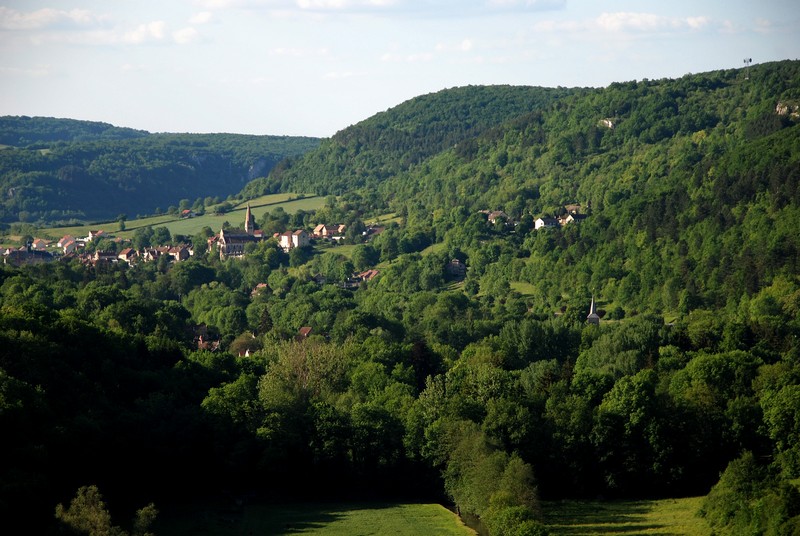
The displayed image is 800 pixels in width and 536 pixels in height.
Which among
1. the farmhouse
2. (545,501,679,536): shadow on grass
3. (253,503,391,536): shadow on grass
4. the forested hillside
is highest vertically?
the farmhouse

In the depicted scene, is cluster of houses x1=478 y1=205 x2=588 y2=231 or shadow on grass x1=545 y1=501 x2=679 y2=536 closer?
shadow on grass x1=545 y1=501 x2=679 y2=536

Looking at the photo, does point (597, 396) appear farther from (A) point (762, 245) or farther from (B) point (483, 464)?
(A) point (762, 245)

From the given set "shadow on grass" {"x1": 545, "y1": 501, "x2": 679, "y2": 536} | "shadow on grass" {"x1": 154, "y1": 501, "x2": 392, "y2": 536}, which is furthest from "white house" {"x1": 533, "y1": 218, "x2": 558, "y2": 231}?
"shadow on grass" {"x1": 154, "y1": 501, "x2": 392, "y2": 536}

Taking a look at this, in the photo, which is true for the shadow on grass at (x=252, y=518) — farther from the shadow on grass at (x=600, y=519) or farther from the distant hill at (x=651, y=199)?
the distant hill at (x=651, y=199)

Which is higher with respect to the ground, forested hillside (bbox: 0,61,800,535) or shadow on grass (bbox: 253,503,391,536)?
forested hillside (bbox: 0,61,800,535)

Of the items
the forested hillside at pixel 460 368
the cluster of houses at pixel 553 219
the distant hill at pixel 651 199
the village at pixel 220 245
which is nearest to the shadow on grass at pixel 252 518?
the forested hillside at pixel 460 368

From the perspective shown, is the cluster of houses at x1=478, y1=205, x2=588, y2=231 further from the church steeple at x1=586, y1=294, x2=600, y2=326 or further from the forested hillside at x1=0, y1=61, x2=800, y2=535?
the church steeple at x1=586, y1=294, x2=600, y2=326

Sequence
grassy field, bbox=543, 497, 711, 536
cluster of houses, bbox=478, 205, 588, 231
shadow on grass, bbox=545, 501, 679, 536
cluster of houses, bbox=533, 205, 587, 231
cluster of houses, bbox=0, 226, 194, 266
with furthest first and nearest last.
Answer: cluster of houses, bbox=0, 226, 194, 266
cluster of houses, bbox=478, 205, 588, 231
cluster of houses, bbox=533, 205, 587, 231
shadow on grass, bbox=545, 501, 679, 536
grassy field, bbox=543, 497, 711, 536

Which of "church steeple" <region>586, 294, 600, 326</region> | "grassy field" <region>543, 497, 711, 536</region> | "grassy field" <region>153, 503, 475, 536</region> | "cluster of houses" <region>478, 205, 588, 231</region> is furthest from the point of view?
"cluster of houses" <region>478, 205, 588, 231</region>
